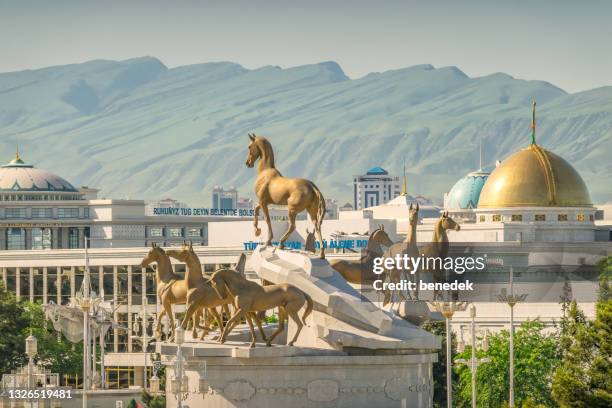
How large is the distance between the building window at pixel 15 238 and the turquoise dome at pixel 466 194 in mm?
36132

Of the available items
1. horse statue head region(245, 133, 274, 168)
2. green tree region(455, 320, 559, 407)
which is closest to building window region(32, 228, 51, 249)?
green tree region(455, 320, 559, 407)

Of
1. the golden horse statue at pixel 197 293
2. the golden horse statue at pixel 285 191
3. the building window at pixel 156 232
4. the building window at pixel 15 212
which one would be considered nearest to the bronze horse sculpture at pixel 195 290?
the golden horse statue at pixel 197 293

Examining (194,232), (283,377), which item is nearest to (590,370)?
(283,377)

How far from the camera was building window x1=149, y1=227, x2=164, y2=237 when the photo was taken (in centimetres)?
17743

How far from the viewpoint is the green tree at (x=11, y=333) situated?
96088 millimetres

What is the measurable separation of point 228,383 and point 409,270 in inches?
409

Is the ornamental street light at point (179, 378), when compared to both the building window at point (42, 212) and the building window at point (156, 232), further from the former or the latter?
the building window at point (42, 212)

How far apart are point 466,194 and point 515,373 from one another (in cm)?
10471

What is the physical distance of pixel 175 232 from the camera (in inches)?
7264

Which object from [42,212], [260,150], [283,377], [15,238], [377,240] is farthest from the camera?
[42,212]

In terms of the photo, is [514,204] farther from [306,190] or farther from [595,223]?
[306,190]

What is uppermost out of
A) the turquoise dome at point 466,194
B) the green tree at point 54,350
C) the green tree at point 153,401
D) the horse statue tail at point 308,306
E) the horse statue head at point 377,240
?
the turquoise dome at point 466,194

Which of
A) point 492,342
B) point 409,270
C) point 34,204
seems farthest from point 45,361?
point 34,204

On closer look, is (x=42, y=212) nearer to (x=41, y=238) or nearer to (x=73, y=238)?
(x=41, y=238)
